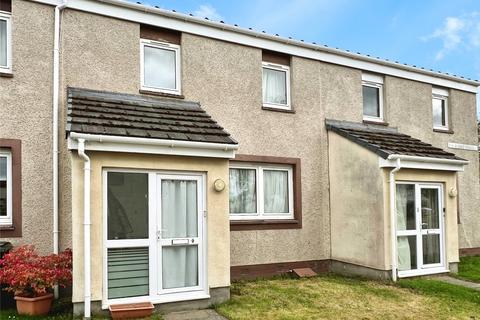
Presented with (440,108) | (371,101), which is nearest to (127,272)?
(371,101)

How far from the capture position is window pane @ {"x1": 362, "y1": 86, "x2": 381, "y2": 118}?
14047 millimetres

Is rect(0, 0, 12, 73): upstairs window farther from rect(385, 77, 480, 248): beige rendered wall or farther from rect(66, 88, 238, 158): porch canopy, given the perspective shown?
rect(385, 77, 480, 248): beige rendered wall

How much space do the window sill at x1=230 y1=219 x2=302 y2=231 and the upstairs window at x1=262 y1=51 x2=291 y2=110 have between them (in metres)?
3.00

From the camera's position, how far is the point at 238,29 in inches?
453

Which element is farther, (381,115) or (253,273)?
(381,115)

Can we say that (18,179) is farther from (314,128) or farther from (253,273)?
(314,128)

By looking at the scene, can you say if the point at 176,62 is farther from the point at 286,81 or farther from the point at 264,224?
the point at 264,224

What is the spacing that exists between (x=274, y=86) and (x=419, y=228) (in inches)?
207

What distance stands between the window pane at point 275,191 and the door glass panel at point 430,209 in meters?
3.56

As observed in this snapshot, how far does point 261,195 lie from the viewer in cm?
1170

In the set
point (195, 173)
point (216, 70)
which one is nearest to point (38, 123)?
point (195, 173)

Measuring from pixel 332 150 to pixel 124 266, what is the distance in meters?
6.76

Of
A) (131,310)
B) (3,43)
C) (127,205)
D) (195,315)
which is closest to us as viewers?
(131,310)

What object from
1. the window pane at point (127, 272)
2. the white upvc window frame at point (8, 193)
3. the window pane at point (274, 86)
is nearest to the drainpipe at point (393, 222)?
the window pane at point (274, 86)
